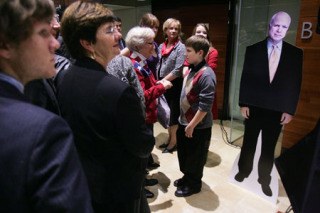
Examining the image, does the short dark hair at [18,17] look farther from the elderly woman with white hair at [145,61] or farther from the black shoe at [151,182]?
the black shoe at [151,182]

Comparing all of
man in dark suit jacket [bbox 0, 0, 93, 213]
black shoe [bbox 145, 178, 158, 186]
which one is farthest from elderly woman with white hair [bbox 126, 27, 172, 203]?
man in dark suit jacket [bbox 0, 0, 93, 213]

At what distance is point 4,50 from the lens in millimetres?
597

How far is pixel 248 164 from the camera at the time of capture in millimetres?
2455

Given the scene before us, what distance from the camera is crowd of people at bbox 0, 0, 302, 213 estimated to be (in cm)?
55

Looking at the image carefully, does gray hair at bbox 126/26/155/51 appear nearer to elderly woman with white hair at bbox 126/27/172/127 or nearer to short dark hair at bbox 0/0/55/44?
elderly woman with white hair at bbox 126/27/172/127

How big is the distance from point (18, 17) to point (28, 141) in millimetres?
279

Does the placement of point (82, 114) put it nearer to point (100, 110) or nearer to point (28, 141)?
point (100, 110)

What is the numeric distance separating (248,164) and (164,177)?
87 centimetres

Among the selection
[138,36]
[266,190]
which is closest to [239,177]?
[266,190]

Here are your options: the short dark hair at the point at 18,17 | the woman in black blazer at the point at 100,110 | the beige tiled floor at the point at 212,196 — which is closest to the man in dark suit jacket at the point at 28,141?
the short dark hair at the point at 18,17

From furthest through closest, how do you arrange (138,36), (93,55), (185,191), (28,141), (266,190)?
1. (185,191)
2. (266,190)
3. (138,36)
4. (93,55)
5. (28,141)

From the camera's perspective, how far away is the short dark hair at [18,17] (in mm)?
572

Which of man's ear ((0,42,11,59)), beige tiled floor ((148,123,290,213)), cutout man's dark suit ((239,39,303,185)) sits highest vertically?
man's ear ((0,42,11,59))

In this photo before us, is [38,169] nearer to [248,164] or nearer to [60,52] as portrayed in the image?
[60,52]
